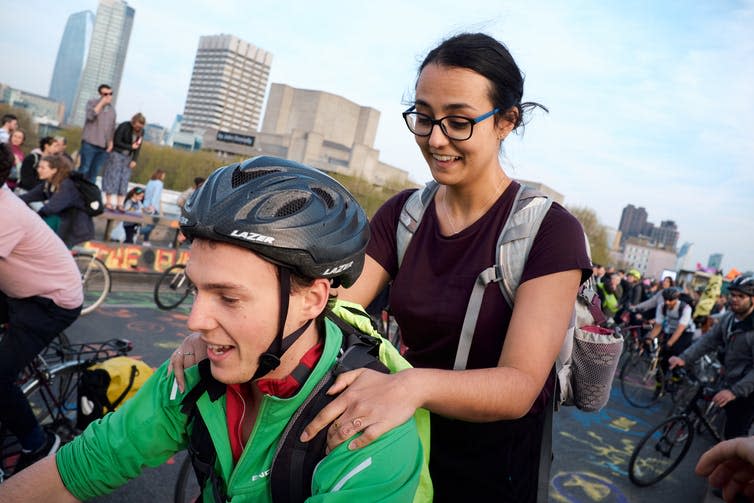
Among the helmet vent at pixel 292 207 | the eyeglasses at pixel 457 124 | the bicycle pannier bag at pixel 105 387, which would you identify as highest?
the eyeglasses at pixel 457 124

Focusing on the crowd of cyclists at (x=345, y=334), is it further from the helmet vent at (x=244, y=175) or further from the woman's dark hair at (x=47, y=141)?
the woman's dark hair at (x=47, y=141)

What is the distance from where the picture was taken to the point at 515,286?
5.72 feet

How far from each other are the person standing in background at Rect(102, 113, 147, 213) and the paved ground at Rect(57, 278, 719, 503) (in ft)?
8.85

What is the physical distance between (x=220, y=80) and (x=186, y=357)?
20163 centimetres

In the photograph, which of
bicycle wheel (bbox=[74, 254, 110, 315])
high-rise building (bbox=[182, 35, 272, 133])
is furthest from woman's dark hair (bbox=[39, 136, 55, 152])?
high-rise building (bbox=[182, 35, 272, 133])

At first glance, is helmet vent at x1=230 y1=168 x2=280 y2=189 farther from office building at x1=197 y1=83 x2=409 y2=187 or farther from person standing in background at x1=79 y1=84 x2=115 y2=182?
office building at x1=197 y1=83 x2=409 y2=187

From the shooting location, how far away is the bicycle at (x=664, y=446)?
6.13m

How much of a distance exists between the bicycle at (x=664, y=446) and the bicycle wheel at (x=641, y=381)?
11.4ft

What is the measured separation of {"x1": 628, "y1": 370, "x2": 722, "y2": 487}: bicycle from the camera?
6.13m

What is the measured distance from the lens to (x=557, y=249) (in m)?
1.69

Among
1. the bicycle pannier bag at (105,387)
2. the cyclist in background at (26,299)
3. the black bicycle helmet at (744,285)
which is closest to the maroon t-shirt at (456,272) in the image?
the bicycle pannier bag at (105,387)

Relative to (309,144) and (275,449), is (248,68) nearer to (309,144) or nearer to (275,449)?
(309,144)

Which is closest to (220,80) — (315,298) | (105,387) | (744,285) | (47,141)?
(47,141)

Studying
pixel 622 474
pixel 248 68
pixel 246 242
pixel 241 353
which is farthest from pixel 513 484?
pixel 248 68
